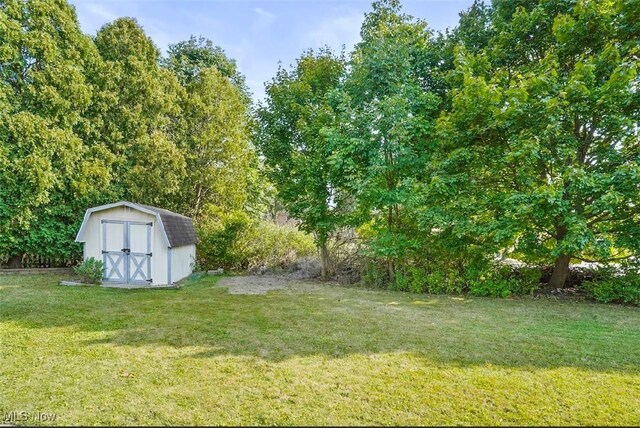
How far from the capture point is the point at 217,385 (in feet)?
10.0

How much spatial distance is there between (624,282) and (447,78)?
19.1 feet

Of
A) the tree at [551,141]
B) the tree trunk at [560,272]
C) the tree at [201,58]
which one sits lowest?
the tree trunk at [560,272]

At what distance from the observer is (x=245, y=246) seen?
37.6ft

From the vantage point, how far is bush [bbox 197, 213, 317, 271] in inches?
439

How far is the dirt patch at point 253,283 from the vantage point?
804 centimetres

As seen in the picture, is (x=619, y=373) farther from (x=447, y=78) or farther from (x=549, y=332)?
(x=447, y=78)

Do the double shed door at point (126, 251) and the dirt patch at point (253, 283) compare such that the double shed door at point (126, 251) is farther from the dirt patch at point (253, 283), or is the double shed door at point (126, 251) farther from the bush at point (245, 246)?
the bush at point (245, 246)

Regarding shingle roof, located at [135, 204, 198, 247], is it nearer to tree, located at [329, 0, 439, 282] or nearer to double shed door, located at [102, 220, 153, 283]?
double shed door, located at [102, 220, 153, 283]

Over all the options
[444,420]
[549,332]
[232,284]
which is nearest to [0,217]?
[232,284]

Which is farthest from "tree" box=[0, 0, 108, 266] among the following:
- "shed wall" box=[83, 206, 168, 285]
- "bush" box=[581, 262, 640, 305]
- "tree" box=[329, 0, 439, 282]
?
"bush" box=[581, 262, 640, 305]

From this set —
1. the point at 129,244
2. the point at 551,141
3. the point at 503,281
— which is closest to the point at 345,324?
the point at 503,281

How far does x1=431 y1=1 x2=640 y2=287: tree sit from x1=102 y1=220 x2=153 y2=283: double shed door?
747 centimetres

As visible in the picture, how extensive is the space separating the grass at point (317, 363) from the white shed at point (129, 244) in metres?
Result: 2.35

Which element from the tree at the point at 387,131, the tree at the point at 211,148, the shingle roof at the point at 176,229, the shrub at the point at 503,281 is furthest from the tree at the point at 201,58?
the shrub at the point at 503,281
